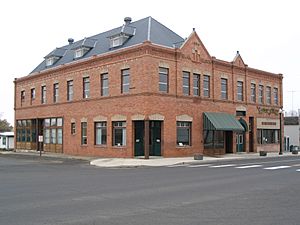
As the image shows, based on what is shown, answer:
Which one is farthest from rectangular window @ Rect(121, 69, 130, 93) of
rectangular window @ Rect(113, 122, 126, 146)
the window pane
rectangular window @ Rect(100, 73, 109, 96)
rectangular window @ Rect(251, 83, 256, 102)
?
rectangular window @ Rect(251, 83, 256, 102)

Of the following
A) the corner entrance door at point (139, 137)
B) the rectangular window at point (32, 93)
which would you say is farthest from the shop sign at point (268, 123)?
the rectangular window at point (32, 93)

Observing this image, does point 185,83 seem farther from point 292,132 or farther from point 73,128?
point 292,132

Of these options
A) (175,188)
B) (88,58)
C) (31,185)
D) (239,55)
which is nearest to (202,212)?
(175,188)

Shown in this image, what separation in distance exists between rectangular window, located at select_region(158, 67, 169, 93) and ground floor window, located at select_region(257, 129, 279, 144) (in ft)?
53.2

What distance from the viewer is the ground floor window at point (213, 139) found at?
36406mm

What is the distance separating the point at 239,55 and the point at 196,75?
26.2 feet

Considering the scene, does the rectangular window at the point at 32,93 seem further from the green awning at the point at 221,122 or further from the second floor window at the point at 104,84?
the green awning at the point at 221,122

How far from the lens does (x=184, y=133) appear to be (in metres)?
34.2

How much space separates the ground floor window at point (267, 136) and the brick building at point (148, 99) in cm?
12

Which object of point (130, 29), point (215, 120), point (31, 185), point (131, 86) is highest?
point (130, 29)

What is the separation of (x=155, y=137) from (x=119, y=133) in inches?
123

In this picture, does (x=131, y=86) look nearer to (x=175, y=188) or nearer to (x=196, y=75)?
(x=196, y=75)

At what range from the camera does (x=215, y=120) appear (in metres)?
36.0

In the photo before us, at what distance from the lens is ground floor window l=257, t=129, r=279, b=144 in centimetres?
4431
